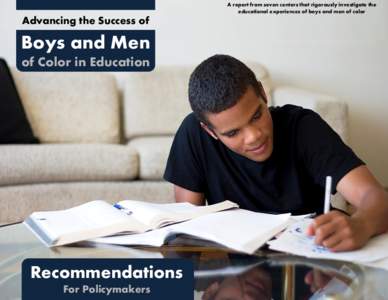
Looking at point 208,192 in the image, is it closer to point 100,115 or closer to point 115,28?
point 100,115

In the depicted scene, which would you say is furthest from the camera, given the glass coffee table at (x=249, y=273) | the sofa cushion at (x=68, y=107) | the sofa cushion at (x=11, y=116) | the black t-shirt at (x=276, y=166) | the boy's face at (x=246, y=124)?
the sofa cushion at (x=68, y=107)

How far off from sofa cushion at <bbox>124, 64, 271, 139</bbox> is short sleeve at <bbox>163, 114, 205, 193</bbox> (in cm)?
125

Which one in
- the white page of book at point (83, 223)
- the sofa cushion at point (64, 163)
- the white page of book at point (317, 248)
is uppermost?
the white page of book at point (83, 223)

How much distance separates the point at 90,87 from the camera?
8.54 ft

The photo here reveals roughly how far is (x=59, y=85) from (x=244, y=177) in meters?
1.52

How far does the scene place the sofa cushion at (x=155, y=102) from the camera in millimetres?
2596

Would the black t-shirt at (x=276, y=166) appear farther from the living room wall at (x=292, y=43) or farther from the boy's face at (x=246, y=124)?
the living room wall at (x=292, y=43)

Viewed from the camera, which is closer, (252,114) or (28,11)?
(252,114)

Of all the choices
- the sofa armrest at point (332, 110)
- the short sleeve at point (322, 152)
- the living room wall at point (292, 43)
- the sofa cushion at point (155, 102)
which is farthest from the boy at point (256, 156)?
the living room wall at point (292, 43)

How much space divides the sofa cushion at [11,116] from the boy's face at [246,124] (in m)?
1.46

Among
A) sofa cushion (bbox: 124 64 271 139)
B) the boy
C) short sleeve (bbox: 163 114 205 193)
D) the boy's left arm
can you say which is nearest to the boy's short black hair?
the boy

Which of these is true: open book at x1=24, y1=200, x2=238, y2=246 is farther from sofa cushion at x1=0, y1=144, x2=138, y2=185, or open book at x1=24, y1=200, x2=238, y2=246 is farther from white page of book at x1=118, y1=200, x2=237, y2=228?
sofa cushion at x1=0, y1=144, x2=138, y2=185

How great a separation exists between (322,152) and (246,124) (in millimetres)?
204

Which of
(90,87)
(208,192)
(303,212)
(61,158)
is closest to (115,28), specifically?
(90,87)
